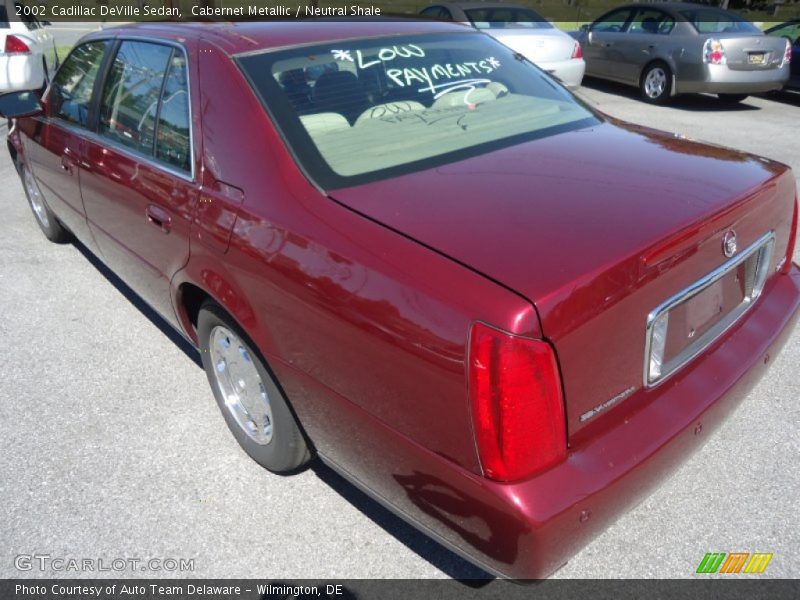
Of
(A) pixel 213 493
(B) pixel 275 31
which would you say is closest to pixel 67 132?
(B) pixel 275 31

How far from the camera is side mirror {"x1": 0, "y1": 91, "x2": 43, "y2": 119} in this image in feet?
12.8

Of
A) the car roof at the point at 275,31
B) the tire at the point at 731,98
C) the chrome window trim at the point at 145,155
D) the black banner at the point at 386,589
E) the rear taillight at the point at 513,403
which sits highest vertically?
the car roof at the point at 275,31

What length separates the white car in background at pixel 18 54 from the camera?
352 inches

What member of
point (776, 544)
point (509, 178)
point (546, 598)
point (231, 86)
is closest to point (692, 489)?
point (776, 544)

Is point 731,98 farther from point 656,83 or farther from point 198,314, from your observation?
point 198,314

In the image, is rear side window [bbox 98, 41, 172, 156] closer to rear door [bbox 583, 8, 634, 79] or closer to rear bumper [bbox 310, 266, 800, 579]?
rear bumper [bbox 310, 266, 800, 579]

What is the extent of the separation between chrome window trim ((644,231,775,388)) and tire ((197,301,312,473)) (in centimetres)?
122

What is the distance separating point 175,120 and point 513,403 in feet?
5.93

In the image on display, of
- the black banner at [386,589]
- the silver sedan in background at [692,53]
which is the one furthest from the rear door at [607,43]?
the black banner at [386,589]

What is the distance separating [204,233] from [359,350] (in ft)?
2.92

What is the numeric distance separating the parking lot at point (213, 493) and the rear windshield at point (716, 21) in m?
7.76

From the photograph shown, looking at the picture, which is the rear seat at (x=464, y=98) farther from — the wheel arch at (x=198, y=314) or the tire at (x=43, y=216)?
the tire at (x=43, y=216)

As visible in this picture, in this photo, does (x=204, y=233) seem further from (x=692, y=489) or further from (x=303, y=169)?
(x=692, y=489)

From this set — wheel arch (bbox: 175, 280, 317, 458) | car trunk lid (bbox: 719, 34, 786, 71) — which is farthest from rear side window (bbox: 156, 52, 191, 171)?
car trunk lid (bbox: 719, 34, 786, 71)
